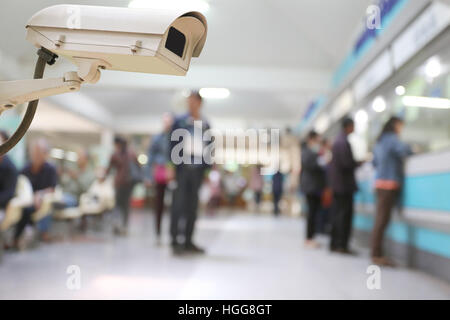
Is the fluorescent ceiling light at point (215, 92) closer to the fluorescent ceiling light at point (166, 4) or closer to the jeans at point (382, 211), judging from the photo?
the fluorescent ceiling light at point (166, 4)

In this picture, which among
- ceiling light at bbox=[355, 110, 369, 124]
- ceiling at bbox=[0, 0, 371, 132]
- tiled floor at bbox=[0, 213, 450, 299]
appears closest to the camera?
ceiling at bbox=[0, 0, 371, 132]

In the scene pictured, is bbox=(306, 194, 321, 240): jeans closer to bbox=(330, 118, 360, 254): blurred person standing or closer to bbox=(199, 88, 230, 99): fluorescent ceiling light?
bbox=(330, 118, 360, 254): blurred person standing

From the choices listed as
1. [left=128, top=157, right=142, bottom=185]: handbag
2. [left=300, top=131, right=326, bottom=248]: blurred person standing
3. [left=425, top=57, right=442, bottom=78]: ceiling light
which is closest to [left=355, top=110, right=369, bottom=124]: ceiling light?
[left=300, top=131, right=326, bottom=248]: blurred person standing

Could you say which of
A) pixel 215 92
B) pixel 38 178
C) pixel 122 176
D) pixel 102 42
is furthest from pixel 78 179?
pixel 102 42

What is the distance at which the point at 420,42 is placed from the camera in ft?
8.92

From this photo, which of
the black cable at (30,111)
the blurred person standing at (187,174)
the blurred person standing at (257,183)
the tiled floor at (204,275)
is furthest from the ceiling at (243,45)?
the blurred person standing at (257,183)

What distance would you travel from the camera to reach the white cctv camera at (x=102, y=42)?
94 cm

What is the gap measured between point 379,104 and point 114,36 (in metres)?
3.79

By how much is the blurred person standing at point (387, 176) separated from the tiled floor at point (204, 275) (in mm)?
252

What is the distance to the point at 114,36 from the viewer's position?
37.3 inches

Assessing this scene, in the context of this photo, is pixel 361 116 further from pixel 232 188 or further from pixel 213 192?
pixel 232 188

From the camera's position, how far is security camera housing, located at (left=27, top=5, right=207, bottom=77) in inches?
36.8

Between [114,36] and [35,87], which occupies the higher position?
[114,36]

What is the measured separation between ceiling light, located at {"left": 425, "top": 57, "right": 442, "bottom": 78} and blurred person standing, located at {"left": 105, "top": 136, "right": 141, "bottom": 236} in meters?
3.27
